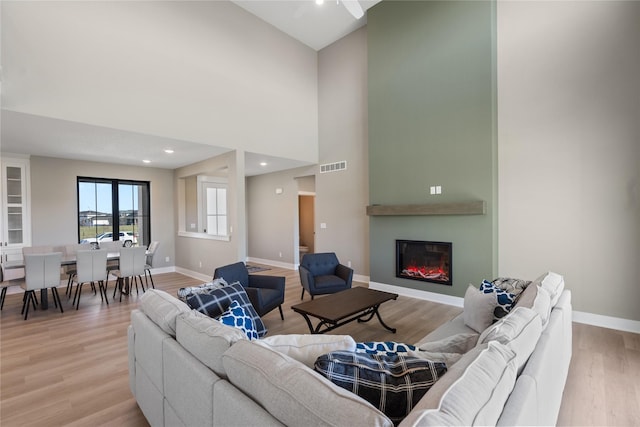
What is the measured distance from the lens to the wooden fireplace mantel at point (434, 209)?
4.10 m

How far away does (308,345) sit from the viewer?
4.31 feet

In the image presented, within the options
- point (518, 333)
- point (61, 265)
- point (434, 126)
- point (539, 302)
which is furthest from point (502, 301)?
point (61, 265)

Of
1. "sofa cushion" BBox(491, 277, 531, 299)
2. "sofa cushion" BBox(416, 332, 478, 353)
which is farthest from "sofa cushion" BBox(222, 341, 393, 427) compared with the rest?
"sofa cushion" BBox(491, 277, 531, 299)

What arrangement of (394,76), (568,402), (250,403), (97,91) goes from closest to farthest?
(250,403)
(568,402)
(97,91)
(394,76)

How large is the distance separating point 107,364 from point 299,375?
2747 mm

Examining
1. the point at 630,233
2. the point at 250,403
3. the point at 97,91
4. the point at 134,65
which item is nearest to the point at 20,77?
the point at 97,91

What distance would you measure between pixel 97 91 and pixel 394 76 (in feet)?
14.7

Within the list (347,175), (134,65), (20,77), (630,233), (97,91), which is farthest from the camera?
(347,175)

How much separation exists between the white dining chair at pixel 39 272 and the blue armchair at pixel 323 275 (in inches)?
135

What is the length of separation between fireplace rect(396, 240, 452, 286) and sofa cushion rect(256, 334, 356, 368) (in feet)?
12.2

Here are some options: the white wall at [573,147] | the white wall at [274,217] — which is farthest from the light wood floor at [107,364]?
A: the white wall at [274,217]

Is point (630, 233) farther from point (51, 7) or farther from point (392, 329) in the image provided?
point (51, 7)

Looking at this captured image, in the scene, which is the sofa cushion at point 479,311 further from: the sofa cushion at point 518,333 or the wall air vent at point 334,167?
the wall air vent at point 334,167

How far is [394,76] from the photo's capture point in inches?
201
